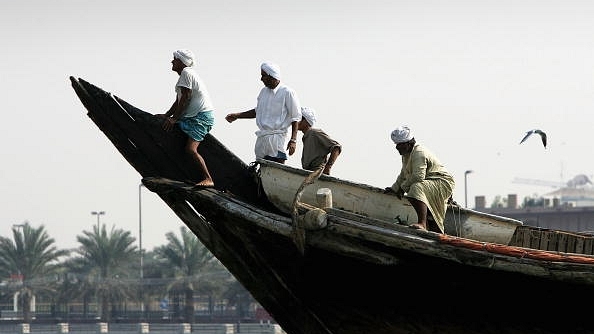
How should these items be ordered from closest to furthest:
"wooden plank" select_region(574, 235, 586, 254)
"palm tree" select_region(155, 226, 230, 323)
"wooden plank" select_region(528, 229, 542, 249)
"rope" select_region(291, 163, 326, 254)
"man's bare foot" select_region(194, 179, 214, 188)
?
"rope" select_region(291, 163, 326, 254)
"man's bare foot" select_region(194, 179, 214, 188)
"wooden plank" select_region(528, 229, 542, 249)
"wooden plank" select_region(574, 235, 586, 254)
"palm tree" select_region(155, 226, 230, 323)

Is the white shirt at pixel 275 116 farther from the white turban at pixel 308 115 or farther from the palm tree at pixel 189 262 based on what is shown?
the palm tree at pixel 189 262

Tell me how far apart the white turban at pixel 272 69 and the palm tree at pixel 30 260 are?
210 ft

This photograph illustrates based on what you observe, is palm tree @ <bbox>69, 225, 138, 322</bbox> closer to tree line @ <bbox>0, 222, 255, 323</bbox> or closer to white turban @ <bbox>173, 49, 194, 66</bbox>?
tree line @ <bbox>0, 222, 255, 323</bbox>

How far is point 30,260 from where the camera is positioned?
74.9 metres

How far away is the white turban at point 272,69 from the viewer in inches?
427

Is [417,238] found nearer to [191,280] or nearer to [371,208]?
[371,208]

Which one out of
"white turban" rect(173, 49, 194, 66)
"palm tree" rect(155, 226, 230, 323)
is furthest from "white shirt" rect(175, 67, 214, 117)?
"palm tree" rect(155, 226, 230, 323)

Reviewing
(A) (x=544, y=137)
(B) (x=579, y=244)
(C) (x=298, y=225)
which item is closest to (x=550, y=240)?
(B) (x=579, y=244)

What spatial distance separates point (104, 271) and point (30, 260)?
3981 millimetres

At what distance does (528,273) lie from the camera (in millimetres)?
9742

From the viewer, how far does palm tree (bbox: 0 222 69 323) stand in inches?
2926

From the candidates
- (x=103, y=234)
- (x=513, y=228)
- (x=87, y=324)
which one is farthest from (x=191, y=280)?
(x=513, y=228)

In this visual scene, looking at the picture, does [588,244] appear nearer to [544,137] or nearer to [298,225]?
[544,137]

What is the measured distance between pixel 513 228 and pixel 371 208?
169cm
